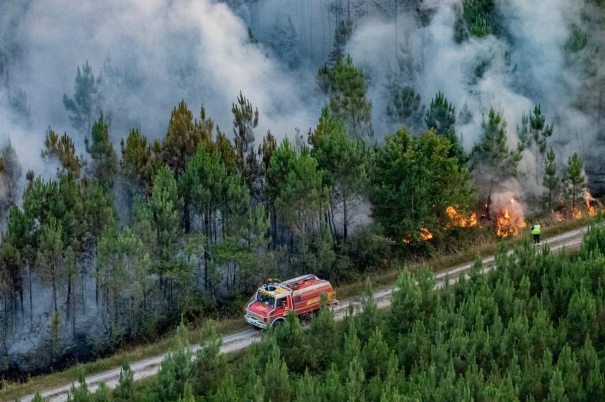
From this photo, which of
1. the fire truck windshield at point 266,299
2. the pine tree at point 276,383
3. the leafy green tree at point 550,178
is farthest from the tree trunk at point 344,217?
the pine tree at point 276,383

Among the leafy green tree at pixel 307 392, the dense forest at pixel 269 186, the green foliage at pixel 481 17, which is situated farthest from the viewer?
the green foliage at pixel 481 17

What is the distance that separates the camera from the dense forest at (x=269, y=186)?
3356cm

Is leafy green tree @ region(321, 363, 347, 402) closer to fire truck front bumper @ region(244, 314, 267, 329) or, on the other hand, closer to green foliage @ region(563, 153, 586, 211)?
fire truck front bumper @ region(244, 314, 267, 329)

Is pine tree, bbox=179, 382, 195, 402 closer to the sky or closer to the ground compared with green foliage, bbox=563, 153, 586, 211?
closer to the ground

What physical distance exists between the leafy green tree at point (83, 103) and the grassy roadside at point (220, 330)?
70.2 feet

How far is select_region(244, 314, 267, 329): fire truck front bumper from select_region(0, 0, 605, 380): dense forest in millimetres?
3099

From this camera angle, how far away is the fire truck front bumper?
30.0 meters

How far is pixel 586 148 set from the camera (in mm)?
50844

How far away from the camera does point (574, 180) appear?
4216cm

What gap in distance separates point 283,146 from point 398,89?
64.9 ft

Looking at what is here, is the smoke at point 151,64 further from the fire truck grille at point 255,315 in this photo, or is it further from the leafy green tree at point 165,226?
the fire truck grille at point 255,315

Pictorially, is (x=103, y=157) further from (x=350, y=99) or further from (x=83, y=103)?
(x=350, y=99)

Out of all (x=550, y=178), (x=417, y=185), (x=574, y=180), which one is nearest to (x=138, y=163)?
(x=417, y=185)

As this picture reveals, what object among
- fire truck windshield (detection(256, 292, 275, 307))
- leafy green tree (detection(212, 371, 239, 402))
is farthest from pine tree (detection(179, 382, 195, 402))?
fire truck windshield (detection(256, 292, 275, 307))
